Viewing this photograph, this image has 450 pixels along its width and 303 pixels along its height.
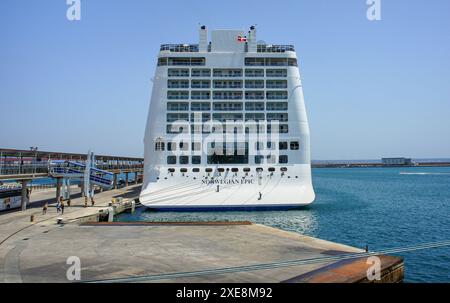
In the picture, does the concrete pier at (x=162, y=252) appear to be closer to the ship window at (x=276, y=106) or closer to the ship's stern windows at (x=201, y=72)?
the ship window at (x=276, y=106)

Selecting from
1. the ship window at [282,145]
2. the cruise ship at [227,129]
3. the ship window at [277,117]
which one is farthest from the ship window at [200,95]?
the ship window at [282,145]

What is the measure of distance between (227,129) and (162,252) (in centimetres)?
1941

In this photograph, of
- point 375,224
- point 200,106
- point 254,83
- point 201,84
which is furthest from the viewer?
point 254,83

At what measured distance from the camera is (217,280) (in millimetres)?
11391

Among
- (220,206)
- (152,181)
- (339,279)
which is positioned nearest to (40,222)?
(152,181)

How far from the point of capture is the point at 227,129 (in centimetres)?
3344

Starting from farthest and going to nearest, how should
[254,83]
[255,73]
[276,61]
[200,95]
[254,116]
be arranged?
[276,61] → [255,73] → [254,83] → [200,95] → [254,116]

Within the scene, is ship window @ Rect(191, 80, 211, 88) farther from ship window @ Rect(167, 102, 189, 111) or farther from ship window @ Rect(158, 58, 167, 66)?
ship window @ Rect(158, 58, 167, 66)

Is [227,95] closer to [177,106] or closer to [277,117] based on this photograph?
[177,106]

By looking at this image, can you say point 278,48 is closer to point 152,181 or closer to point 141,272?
point 152,181

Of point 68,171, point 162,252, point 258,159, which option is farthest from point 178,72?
point 162,252

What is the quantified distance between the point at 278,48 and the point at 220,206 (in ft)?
60.7
